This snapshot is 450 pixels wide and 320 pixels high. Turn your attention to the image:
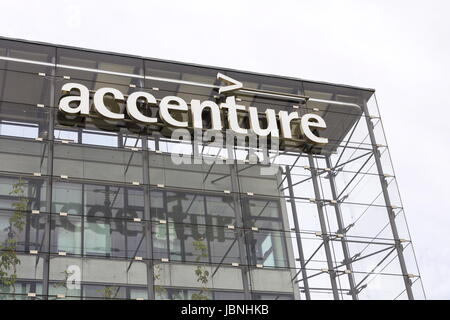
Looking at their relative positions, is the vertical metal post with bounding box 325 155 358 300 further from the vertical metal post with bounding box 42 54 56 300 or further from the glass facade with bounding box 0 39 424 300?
the vertical metal post with bounding box 42 54 56 300

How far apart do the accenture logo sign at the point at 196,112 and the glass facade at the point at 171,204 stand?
1.22 feet

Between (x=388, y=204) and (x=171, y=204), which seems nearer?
(x=171, y=204)

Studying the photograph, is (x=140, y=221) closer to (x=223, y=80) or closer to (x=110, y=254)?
(x=110, y=254)

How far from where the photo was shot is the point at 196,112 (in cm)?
2900

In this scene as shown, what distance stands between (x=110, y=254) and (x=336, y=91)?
12717 mm

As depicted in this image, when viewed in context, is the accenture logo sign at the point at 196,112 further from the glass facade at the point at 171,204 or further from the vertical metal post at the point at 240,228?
the vertical metal post at the point at 240,228

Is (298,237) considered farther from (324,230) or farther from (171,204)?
(171,204)

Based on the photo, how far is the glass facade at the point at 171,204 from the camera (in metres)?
25.0

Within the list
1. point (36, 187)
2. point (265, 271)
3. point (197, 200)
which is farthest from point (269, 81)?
point (36, 187)

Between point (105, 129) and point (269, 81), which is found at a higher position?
point (269, 81)

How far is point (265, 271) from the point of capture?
2639cm

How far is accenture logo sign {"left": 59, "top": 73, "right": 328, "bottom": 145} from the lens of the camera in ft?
91.8

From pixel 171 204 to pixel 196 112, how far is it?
4.03 meters

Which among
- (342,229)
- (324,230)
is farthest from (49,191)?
(342,229)
